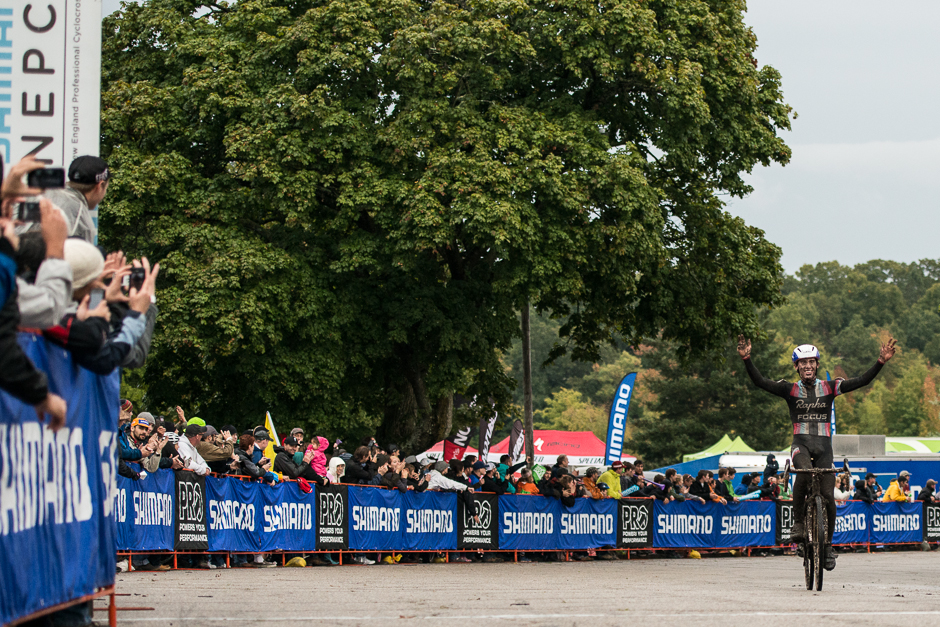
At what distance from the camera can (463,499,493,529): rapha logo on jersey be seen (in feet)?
70.2

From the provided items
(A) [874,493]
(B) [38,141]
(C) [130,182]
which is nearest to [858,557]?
(A) [874,493]

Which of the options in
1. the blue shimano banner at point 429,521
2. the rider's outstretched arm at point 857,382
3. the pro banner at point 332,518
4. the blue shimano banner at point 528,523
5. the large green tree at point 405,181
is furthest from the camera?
the large green tree at point 405,181

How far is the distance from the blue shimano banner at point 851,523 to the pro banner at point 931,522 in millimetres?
2915

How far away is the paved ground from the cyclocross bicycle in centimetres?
26

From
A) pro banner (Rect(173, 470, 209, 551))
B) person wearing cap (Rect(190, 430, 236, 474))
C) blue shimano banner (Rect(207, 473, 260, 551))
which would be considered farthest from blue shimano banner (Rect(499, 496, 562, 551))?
pro banner (Rect(173, 470, 209, 551))

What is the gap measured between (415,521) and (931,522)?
61.2 ft

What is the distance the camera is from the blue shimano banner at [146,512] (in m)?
14.7

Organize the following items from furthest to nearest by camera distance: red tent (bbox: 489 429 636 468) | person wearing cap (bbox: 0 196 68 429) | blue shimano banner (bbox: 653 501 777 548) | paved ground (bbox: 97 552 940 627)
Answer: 1. red tent (bbox: 489 429 636 468)
2. blue shimano banner (bbox: 653 501 777 548)
3. paved ground (bbox: 97 552 940 627)
4. person wearing cap (bbox: 0 196 68 429)

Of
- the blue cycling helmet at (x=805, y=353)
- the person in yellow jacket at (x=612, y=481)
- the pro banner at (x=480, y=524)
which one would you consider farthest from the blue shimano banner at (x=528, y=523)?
the blue cycling helmet at (x=805, y=353)

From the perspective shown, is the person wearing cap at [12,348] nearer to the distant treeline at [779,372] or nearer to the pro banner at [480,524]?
the pro banner at [480,524]

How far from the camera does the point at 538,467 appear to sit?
94.9 feet

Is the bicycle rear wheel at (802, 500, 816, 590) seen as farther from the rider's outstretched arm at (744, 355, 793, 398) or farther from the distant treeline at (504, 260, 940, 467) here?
the distant treeline at (504, 260, 940, 467)

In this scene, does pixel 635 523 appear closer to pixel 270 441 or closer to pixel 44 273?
pixel 270 441

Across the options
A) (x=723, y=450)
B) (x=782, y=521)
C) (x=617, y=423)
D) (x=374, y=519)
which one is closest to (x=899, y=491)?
(x=782, y=521)
